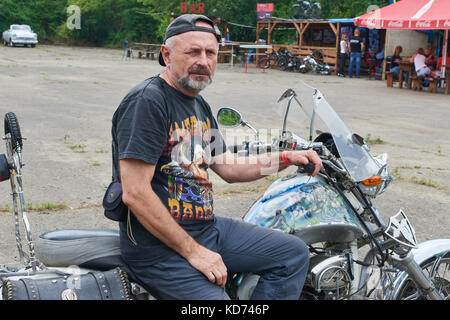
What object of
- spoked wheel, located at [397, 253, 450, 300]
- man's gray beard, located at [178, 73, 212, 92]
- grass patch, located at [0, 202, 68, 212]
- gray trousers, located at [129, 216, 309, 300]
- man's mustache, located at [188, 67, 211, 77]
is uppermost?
man's mustache, located at [188, 67, 211, 77]

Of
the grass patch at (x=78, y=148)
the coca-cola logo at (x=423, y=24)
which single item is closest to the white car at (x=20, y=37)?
the coca-cola logo at (x=423, y=24)

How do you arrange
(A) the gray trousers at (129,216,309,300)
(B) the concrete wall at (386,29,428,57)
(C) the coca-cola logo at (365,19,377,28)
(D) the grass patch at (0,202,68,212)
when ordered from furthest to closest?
(B) the concrete wall at (386,29,428,57)
(C) the coca-cola logo at (365,19,377,28)
(D) the grass patch at (0,202,68,212)
(A) the gray trousers at (129,216,309,300)

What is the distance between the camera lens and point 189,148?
2.45 meters

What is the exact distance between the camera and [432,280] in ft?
9.93

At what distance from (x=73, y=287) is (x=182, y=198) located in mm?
579

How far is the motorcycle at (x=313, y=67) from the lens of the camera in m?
27.0

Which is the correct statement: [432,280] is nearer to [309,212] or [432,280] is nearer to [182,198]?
[309,212]

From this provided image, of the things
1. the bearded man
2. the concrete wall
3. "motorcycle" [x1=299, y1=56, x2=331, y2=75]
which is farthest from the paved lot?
"motorcycle" [x1=299, y1=56, x2=331, y2=75]

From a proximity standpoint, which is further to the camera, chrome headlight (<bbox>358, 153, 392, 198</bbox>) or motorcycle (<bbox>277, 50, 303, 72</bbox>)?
motorcycle (<bbox>277, 50, 303, 72</bbox>)

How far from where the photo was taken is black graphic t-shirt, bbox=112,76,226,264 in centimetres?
227

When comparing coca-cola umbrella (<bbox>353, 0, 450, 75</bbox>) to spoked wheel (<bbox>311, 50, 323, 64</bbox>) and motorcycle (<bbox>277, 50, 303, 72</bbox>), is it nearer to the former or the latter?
motorcycle (<bbox>277, 50, 303, 72</bbox>)

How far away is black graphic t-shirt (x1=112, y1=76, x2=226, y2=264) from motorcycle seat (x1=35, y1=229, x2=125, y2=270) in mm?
71

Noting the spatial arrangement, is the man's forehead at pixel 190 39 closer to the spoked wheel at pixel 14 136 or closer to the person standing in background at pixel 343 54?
the spoked wheel at pixel 14 136

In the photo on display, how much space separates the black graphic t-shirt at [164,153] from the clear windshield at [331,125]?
679mm
